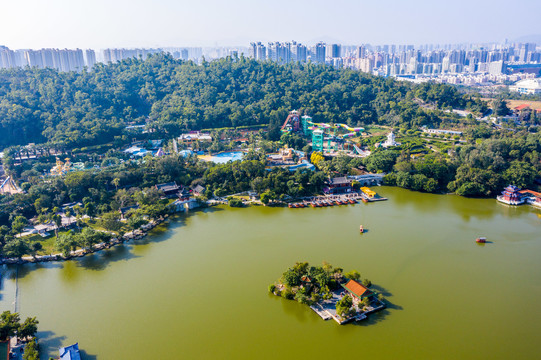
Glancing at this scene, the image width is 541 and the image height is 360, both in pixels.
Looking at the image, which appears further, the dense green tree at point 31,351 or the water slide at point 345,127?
the water slide at point 345,127

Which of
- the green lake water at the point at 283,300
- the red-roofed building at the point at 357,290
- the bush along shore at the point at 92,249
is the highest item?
the red-roofed building at the point at 357,290

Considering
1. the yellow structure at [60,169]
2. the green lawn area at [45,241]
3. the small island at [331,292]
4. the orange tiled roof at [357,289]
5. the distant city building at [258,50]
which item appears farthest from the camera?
the distant city building at [258,50]

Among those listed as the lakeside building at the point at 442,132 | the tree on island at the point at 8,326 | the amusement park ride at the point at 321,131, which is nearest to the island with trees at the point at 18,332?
the tree on island at the point at 8,326

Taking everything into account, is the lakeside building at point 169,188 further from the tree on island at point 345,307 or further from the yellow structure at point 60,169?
the tree on island at point 345,307

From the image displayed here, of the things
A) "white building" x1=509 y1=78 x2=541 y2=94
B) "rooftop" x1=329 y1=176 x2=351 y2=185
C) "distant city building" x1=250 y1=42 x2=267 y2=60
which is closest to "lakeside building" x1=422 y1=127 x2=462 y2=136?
"rooftop" x1=329 y1=176 x2=351 y2=185

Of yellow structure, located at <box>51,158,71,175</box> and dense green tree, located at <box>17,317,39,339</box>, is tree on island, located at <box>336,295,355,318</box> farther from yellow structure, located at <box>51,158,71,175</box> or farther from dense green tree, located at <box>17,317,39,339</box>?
yellow structure, located at <box>51,158,71,175</box>

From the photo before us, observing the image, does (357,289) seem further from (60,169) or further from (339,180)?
(60,169)

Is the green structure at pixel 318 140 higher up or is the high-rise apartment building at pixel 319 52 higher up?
the high-rise apartment building at pixel 319 52

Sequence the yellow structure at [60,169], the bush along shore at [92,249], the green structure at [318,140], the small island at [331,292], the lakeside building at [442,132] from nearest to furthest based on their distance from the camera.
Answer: the small island at [331,292], the bush along shore at [92,249], the yellow structure at [60,169], the green structure at [318,140], the lakeside building at [442,132]
